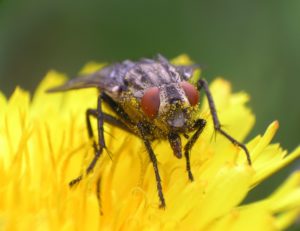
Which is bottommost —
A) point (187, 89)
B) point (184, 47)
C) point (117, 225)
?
point (117, 225)

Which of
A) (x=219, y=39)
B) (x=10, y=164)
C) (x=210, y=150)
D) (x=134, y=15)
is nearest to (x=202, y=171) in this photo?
(x=210, y=150)

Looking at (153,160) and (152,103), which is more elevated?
(152,103)

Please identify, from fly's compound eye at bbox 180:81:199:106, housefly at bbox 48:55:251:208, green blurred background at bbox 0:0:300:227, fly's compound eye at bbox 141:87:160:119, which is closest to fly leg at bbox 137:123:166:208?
housefly at bbox 48:55:251:208

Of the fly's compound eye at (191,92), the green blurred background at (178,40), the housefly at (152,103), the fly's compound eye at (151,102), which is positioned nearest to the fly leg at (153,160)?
the housefly at (152,103)

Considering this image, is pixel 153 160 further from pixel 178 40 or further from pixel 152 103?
pixel 178 40

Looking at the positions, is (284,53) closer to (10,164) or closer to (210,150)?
(210,150)

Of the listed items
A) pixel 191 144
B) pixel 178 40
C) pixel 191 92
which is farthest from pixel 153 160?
pixel 178 40

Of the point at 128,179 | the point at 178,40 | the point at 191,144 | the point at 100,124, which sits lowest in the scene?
the point at 128,179
